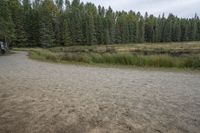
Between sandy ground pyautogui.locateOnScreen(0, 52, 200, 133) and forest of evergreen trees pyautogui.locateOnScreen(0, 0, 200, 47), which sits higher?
forest of evergreen trees pyautogui.locateOnScreen(0, 0, 200, 47)

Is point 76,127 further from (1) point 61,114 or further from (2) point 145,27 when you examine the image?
(2) point 145,27

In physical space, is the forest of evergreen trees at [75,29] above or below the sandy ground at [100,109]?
above

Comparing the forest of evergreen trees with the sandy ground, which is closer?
the sandy ground

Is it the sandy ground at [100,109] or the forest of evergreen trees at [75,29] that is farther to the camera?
the forest of evergreen trees at [75,29]

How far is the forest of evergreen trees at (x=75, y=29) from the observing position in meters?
57.6

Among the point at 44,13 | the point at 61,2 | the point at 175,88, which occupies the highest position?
the point at 61,2

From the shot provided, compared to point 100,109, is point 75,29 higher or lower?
higher

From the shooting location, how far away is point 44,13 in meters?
60.5

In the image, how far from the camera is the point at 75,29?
214 feet

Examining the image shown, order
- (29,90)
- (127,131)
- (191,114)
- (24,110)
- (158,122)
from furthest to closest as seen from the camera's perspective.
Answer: (29,90)
(24,110)
(191,114)
(158,122)
(127,131)

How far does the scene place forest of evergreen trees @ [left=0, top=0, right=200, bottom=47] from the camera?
57562 mm

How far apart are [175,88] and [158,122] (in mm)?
3717

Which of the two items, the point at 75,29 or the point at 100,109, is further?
the point at 75,29

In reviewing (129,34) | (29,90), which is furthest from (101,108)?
(129,34)
